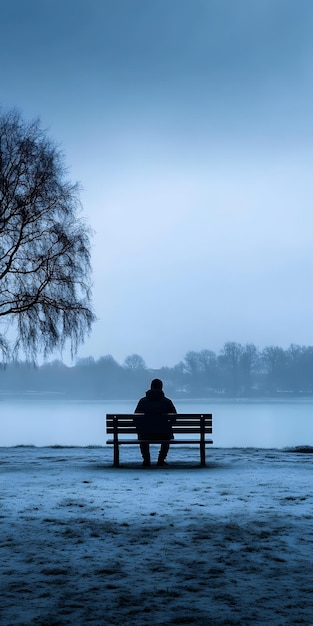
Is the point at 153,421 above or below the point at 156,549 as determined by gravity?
above

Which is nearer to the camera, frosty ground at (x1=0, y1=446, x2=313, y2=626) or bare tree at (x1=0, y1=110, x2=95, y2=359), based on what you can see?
frosty ground at (x1=0, y1=446, x2=313, y2=626)

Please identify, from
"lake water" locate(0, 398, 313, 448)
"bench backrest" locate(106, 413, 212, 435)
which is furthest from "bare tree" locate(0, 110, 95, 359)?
"lake water" locate(0, 398, 313, 448)

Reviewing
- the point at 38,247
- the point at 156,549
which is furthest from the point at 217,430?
the point at 156,549

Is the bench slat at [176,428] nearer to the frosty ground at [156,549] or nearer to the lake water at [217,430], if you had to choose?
the frosty ground at [156,549]

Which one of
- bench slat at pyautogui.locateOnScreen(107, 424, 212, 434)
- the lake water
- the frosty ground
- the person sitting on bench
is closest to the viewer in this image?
the frosty ground

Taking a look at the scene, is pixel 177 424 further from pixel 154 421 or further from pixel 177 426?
pixel 154 421

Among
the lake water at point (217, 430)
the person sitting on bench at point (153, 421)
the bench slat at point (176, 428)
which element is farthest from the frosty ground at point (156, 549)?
the lake water at point (217, 430)

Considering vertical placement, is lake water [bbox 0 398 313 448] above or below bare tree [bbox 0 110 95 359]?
below

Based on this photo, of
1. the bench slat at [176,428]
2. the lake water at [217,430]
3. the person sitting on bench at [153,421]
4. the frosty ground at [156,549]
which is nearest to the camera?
the frosty ground at [156,549]

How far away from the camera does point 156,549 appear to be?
5383mm

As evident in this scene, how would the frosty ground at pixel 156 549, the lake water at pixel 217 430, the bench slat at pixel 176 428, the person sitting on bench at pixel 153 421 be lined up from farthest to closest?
the lake water at pixel 217 430
the bench slat at pixel 176 428
the person sitting on bench at pixel 153 421
the frosty ground at pixel 156 549

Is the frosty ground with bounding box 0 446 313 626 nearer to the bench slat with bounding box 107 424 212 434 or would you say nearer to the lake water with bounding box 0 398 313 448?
the bench slat with bounding box 107 424 212 434

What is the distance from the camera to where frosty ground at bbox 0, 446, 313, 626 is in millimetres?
4008

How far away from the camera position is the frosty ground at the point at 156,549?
13.1 feet
